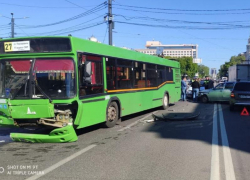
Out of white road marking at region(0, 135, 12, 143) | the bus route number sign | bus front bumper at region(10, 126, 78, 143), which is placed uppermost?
the bus route number sign

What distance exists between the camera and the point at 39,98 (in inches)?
299

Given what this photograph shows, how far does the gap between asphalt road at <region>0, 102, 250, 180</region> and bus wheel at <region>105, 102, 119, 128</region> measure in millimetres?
335

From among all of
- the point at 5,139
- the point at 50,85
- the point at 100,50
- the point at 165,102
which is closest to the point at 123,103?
the point at 100,50

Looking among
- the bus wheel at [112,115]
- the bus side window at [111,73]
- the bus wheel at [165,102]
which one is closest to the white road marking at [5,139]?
the bus wheel at [112,115]

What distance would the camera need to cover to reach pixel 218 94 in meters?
20.3

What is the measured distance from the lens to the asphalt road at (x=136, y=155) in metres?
5.27

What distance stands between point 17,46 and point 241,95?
11405 mm

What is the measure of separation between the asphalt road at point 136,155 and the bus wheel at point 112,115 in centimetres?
33

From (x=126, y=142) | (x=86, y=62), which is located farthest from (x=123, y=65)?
(x=126, y=142)

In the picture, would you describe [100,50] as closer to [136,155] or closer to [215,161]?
[136,155]

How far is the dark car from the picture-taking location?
587 inches

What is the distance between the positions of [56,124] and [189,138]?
3741mm

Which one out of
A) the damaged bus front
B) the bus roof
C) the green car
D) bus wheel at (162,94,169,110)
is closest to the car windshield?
bus wheel at (162,94,169,110)

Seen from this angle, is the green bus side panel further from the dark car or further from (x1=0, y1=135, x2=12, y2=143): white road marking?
the dark car
